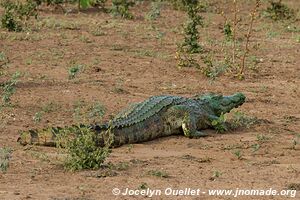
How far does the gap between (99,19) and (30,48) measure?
11.8 feet

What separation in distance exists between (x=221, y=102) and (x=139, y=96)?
52.3 inches

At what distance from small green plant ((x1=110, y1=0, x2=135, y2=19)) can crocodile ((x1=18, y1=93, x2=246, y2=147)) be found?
7529 mm

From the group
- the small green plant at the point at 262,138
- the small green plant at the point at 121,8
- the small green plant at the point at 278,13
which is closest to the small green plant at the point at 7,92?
the small green plant at the point at 262,138

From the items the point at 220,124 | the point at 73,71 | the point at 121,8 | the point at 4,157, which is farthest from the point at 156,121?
the point at 121,8

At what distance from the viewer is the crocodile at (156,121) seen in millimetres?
8406

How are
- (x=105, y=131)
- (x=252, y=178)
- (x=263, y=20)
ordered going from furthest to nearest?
1. (x=263, y=20)
2. (x=105, y=131)
3. (x=252, y=178)

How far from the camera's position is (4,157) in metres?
7.67

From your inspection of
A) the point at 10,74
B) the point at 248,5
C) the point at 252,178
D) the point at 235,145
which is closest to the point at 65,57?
the point at 10,74

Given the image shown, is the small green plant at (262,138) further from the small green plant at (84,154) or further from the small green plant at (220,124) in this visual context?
the small green plant at (84,154)

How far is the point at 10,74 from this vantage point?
11.9 m

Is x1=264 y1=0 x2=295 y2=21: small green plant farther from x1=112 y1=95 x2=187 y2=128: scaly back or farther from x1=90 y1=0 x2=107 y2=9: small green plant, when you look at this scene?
x1=112 y1=95 x2=187 y2=128: scaly back

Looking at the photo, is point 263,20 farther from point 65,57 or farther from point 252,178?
point 252,178

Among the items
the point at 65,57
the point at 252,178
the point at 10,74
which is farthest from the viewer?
the point at 65,57

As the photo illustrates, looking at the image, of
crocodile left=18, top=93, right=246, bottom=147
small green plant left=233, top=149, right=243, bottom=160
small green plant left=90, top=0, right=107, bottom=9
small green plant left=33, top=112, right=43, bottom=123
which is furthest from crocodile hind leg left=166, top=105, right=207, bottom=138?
small green plant left=90, top=0, right=107, bottom=9
